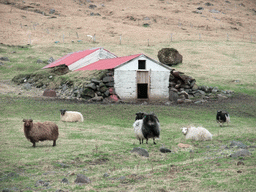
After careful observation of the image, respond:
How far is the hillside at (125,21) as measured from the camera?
79938 mm

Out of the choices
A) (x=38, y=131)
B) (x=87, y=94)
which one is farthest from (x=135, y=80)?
(x=38, y=131)

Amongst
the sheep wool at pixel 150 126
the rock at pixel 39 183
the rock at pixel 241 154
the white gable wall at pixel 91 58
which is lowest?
the rock at pixel 39 183

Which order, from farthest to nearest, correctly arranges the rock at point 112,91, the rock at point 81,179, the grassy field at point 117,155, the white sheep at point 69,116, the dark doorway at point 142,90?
the dark doorway at point 142,90 → the rock at point 112,91 → the white sheep at point 69,116 → the rock at point 81,179 → the grassy field at point 117,155

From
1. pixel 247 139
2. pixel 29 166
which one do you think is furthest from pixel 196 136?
pixel 29 166

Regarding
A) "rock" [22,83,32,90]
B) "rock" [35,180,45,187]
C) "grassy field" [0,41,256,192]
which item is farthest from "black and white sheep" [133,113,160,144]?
"rock" [22,83,32,90]

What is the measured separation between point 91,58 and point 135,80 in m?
12.8

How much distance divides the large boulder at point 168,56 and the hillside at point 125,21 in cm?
1948

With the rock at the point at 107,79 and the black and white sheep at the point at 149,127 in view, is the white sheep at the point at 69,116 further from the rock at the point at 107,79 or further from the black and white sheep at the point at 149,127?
the rock at the point at 107,79

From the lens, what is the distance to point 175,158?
1241 cm

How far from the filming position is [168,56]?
56.8 meters

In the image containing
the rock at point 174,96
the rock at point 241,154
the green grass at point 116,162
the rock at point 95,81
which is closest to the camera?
the green grass at point 116,162

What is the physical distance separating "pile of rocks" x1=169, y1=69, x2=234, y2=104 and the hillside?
37.9 m

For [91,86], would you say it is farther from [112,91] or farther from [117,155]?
[117,155]

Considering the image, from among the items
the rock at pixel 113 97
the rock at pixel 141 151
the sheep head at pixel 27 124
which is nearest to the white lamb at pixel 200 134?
the rock at pixel 141 151
